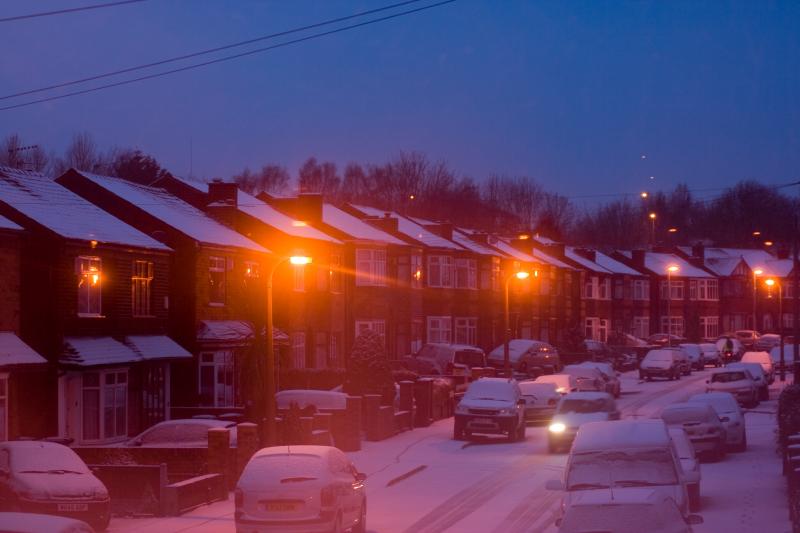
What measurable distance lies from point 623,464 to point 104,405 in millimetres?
22101

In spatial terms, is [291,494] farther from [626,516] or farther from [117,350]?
[117,350]

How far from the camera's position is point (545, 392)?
42.8 m

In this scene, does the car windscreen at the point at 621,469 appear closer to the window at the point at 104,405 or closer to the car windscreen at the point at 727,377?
the window at the point at 104,405

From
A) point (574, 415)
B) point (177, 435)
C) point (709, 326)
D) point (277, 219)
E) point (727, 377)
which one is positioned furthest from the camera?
point (709, 326)

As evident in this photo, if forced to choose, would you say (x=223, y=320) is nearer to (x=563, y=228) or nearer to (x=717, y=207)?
(x=563, y=228)

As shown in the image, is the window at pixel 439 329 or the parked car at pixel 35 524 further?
the window at pixel 439 329

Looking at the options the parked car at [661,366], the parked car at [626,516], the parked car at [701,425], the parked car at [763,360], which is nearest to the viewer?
the parked car at [626,516]

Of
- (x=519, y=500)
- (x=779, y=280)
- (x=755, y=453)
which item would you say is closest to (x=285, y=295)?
(x=755, y=453)

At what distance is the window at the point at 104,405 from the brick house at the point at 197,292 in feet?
10.8

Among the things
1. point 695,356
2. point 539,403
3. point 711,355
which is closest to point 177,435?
point 539,403

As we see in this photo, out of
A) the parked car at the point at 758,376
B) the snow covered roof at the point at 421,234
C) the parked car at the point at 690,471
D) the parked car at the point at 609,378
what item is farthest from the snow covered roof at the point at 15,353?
the snow covered roof at the point at 421,234

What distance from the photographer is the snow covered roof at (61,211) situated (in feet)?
116

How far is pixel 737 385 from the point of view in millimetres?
47656

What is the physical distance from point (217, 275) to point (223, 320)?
1753 mm
